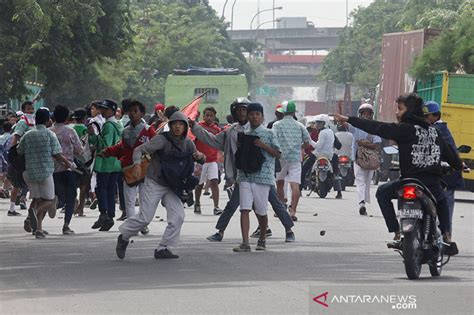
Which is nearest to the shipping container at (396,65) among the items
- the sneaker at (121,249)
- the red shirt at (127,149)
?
the red shirt at (127,149)

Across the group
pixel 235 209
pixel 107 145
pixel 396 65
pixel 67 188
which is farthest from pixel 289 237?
pixel 396 65

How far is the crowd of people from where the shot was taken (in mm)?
12742

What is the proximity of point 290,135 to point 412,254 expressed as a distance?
727cm

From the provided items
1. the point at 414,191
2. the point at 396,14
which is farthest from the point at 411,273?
the point at 396,14

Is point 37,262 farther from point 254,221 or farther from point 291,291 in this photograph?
point 254,221

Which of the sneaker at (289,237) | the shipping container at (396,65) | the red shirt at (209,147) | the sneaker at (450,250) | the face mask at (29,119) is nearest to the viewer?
the sneaker at (450,250)

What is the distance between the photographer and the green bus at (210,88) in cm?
5247

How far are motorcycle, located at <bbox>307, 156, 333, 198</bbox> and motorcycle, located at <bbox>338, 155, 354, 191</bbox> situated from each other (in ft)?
7.57

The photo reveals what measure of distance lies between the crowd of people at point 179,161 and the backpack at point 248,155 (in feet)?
0.03

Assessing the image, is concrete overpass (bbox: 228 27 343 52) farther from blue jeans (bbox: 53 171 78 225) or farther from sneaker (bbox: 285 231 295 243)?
sneaker (bbox: 285 231 295 243)

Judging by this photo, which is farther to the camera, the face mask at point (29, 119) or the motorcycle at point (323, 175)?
the motorcycle at point (323, 175)

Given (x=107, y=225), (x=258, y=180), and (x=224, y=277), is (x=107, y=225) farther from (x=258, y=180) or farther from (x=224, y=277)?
(x=224, y=277)

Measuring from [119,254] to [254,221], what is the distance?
6426 millimetres

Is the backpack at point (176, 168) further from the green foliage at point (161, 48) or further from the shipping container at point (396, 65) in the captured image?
the green foliage at point (161, 48)
